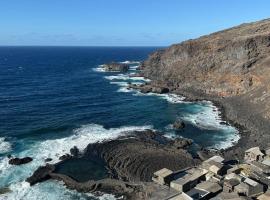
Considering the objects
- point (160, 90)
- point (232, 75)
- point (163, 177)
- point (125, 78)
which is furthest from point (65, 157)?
point (125, 78)

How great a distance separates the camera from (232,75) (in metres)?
112

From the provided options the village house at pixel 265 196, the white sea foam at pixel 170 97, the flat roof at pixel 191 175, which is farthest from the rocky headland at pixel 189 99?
the village house at pixel 265 196

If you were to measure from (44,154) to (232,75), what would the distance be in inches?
2711

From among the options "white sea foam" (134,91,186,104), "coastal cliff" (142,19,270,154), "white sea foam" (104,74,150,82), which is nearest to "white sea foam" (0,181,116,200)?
"coastal cliff" (142,19,270,154)

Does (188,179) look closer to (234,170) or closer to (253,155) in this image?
(234,170)

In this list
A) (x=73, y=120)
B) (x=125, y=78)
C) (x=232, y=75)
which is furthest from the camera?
(x=125, y=78)

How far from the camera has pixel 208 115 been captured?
312ft

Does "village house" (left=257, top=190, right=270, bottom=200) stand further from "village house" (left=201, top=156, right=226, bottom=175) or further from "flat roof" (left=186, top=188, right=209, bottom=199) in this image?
"village house" (left=201, top=156, right=226, bottom=175)

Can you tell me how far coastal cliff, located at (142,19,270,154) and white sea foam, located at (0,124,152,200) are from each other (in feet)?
88.4

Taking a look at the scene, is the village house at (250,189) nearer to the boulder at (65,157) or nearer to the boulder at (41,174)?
the boulder at (41,174)

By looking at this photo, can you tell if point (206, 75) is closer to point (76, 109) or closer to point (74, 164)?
point (76, 109)

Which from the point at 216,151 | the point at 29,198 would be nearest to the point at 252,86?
the point at 216,151

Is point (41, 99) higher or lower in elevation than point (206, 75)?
lower

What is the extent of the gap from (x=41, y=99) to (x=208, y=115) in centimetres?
5411
